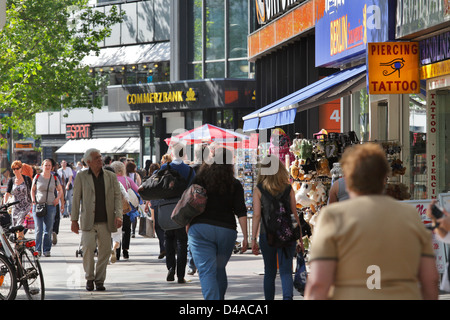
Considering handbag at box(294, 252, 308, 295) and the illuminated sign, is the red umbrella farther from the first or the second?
Answer: the illuminated sign

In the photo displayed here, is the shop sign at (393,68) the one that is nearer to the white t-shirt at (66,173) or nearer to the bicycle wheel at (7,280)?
the bicycle wheel at (7,280)

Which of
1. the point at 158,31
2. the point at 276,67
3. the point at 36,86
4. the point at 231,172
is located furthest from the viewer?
the point at 158,31

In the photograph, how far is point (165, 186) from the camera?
11672mm

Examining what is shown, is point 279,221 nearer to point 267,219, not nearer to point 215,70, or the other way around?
point 267,219

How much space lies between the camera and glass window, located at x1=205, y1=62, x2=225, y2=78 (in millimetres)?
39928

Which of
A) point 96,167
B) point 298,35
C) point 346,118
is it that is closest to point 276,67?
point 298,35

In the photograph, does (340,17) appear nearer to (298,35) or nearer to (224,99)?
(298,35)

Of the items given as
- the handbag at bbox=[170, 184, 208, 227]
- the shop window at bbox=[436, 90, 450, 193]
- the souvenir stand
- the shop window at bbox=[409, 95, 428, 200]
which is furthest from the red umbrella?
the handbag at bbox=[170, 184, 208, 227]

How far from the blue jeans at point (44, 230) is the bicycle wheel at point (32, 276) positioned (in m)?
6.43

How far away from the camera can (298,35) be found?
23375 millimetres

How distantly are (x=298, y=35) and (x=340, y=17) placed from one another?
25.2ft

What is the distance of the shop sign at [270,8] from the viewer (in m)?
24.0

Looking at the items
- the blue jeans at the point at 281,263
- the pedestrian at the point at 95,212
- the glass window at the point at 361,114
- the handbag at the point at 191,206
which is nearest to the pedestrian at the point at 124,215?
the pedestrian at the point at 95,212

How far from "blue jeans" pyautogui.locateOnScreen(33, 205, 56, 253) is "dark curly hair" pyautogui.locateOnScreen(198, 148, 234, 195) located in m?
7.99
